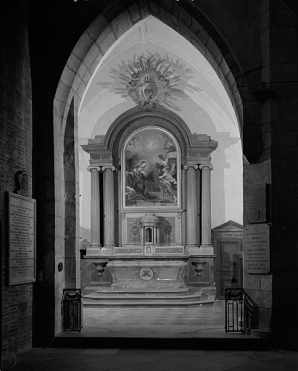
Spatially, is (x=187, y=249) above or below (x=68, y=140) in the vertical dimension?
below

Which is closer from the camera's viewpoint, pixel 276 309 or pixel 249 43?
pixel 276 309

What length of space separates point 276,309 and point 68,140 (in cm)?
431

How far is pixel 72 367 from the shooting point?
22.5ft

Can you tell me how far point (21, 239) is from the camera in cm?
780

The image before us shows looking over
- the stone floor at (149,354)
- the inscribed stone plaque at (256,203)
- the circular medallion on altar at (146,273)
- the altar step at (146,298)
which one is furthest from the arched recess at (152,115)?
the inscribed stone plaque at (256,203)

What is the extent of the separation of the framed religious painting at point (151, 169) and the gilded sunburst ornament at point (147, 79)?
0.94 m

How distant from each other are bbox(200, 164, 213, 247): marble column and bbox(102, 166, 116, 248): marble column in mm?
2619

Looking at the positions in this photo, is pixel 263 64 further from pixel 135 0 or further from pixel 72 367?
pixel 72 367

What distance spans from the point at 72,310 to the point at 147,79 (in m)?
9.47

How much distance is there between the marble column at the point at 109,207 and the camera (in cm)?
1697

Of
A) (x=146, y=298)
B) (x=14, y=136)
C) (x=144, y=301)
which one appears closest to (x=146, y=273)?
(x=146, y=298)

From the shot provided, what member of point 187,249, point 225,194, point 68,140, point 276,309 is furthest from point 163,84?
point 276,309

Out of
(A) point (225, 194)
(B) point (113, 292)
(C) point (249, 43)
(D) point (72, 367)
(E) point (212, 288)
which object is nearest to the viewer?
(D) point (72, 367)

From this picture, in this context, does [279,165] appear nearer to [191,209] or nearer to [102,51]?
[102,51]
